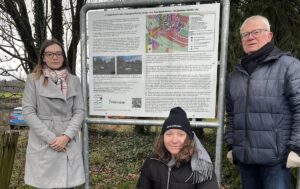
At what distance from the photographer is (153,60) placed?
11.3 ft

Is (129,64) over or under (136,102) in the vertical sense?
over

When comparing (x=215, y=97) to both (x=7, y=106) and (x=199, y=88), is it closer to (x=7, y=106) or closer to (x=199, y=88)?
(x=199, y=88)

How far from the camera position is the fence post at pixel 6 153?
391 cm

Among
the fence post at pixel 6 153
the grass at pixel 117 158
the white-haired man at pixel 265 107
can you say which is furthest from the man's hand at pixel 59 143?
the grass at pixel 117 158

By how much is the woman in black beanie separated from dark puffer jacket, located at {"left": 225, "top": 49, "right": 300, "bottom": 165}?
15.3 inches

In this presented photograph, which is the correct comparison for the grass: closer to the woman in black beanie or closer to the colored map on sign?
the colored map on sign

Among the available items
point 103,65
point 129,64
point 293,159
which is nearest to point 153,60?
point 129,64

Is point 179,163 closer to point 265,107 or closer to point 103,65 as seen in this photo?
point 265,107

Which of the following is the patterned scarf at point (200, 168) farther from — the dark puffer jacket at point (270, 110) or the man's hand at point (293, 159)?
the man's hand at point (293, 159)

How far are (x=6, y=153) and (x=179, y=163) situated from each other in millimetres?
2198

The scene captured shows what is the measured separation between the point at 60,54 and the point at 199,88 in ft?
Answer: 4.26

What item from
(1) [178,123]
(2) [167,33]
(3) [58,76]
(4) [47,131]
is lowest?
(4) [47,131]

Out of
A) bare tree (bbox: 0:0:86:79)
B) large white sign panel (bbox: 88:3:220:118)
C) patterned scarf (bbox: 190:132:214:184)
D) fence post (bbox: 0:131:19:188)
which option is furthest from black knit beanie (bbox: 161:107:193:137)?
bare tree (bbox: 0:0:86:79)

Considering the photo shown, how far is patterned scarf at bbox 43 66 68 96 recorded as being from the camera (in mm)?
3283
